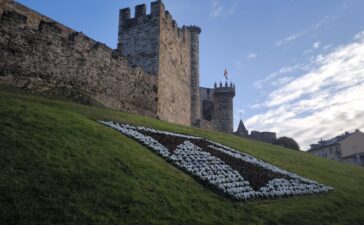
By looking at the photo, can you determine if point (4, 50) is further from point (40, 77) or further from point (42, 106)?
point (42, 106)

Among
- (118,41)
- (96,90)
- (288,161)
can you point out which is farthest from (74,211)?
(118,41)

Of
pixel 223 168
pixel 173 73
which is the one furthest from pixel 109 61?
pixel 223 168

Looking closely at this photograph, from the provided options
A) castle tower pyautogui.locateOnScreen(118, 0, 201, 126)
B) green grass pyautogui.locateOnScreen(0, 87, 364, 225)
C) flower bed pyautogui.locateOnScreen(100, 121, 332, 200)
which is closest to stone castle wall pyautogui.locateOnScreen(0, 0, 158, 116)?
green grass pyautogui.locateOnScreen(0, 87, 364, 225)

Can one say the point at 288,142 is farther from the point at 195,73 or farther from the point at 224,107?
the point at 195,73

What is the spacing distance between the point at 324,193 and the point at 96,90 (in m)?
15.2

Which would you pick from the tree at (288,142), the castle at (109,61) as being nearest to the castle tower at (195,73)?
the castle at (109,61)

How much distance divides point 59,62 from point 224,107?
130 feet

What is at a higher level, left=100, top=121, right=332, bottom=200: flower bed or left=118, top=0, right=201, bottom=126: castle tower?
left=118, top=0, right=201, bottom=126: castle tower

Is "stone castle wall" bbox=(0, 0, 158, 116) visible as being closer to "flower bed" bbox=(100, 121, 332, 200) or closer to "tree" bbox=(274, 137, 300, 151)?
"flower bed" bbox=(100, 121, 332, 200)

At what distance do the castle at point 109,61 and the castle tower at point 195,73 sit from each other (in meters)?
6.03

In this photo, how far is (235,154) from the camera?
2192 centimetres

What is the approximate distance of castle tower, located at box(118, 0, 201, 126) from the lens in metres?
34.9

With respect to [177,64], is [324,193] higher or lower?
lower

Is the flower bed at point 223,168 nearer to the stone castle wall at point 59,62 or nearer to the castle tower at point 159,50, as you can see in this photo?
the stone castle wall at point 59,62
